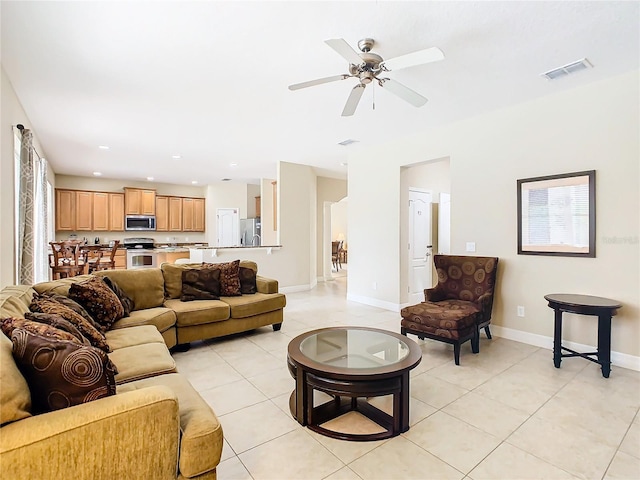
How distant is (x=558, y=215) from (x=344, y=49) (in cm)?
295

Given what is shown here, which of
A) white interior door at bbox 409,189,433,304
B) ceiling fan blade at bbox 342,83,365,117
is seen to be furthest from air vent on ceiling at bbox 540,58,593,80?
white interior door at bbox 409,189,433,304

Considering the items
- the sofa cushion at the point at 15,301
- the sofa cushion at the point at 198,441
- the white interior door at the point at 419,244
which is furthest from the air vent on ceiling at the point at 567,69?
the sofa cushion at the point at 15,301

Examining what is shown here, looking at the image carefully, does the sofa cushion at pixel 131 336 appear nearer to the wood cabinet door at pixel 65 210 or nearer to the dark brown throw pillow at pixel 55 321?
the dark brown throw pillow at pixel 55 321

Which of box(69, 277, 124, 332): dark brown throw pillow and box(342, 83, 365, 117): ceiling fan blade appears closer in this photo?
box(342, 83, 365, 117): ceiling fan blade

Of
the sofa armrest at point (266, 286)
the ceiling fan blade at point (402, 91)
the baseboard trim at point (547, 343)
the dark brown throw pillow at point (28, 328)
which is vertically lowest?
the baseboard trim at point (547, 343)

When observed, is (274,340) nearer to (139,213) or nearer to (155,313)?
(155,313)

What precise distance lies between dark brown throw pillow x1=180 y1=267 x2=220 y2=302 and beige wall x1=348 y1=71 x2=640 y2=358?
8.92ft

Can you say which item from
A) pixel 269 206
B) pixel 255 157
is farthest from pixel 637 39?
pixel 269 206

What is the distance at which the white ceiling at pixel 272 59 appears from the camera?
2.20m

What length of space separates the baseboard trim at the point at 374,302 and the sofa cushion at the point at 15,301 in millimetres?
4397

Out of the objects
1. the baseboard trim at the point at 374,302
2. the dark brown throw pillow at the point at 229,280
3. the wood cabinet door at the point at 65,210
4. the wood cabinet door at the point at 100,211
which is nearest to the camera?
the dark brown throw pillow at the point at 229,280

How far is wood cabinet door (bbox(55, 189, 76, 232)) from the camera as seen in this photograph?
7859mm

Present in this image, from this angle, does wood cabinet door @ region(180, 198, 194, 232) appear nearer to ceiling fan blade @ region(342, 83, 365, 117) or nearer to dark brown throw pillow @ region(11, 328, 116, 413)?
ceiling fan blade @ region(342, 83, 365, 117)

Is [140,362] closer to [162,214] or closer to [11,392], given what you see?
[11,392]
